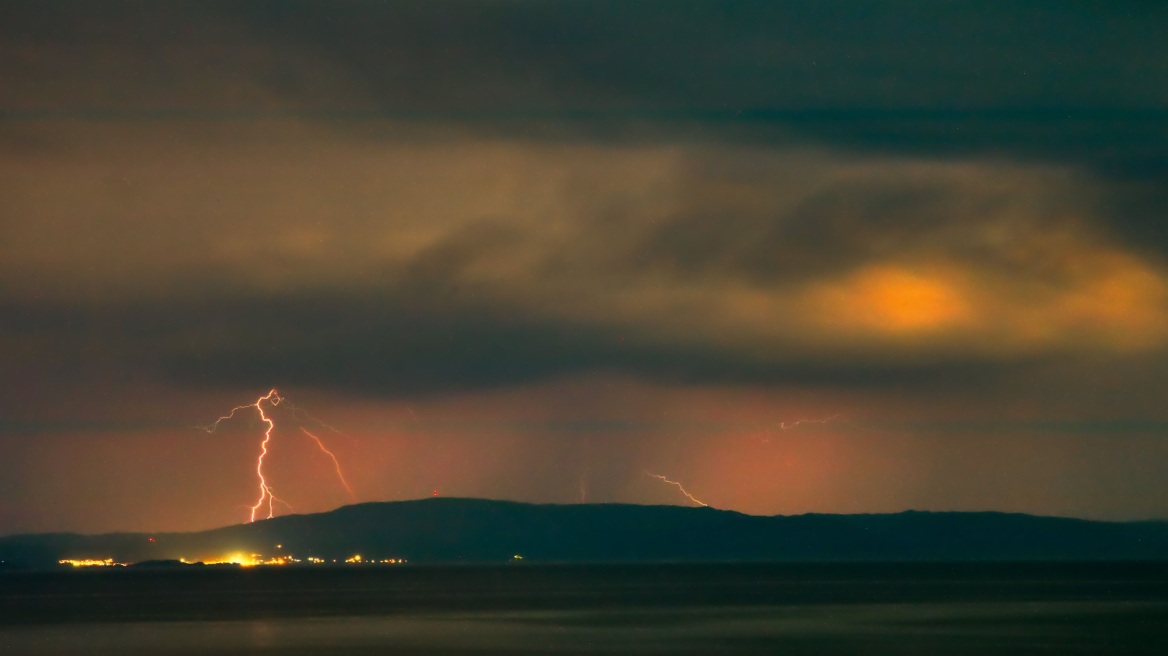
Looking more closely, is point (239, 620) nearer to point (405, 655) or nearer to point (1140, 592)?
point (405, 655)

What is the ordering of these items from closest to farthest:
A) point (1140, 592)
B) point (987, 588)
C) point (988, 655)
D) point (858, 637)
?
point (988, 655), point (858, 637), point (1140, 592), point (987, 588)

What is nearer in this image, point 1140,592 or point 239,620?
point 239,620

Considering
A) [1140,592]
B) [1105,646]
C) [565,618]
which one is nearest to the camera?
[1105,646]

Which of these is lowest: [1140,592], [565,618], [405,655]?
[405,655]

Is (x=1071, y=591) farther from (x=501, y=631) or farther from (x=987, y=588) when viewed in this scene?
(x=501, y=631)

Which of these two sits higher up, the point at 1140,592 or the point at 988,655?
the point at 1140,592

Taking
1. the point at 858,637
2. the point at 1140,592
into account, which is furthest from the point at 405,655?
the point at 1140,592
